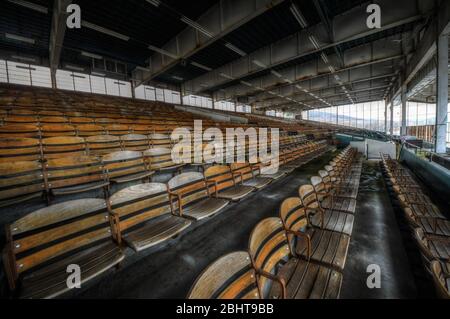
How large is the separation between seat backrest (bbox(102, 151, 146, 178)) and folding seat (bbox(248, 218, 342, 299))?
2.21 meters

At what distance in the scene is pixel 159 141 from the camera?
4.07m

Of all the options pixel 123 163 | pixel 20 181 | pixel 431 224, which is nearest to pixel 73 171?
pixel 20 181

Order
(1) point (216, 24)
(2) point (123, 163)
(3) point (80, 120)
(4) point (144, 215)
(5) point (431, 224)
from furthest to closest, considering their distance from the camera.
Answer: (1) point (216, 24), (3) point (80, 120), (2) point (123, 163), (5) point (431, 224), (4) point (144, 215)

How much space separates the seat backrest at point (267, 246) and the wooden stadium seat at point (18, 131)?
365 centimetres

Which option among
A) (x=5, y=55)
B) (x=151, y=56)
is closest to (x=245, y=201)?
(x=151, y=56)

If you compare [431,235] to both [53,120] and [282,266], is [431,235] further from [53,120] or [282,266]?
[53,120]

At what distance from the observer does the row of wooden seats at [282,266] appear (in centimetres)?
100

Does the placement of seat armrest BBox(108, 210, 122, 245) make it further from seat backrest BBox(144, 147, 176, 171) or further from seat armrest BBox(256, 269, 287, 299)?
seat backrest BBox(144, 147, 176, 171)

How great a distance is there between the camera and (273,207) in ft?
9.20

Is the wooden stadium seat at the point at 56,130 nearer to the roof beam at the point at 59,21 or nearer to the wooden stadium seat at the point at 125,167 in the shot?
the wooden stadium seat at the point at 125,167

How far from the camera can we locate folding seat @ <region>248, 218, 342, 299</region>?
120cm

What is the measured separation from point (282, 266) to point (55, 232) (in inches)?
67.5

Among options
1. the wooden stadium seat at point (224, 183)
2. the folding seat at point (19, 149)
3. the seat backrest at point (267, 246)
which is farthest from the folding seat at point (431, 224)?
the folding seat at point (19, 149)

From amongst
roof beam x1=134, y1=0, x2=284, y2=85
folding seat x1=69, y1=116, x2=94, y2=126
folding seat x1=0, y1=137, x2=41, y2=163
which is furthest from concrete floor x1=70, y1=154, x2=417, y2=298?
roof beam x1=134, y1=0, x2=284, y2=85
